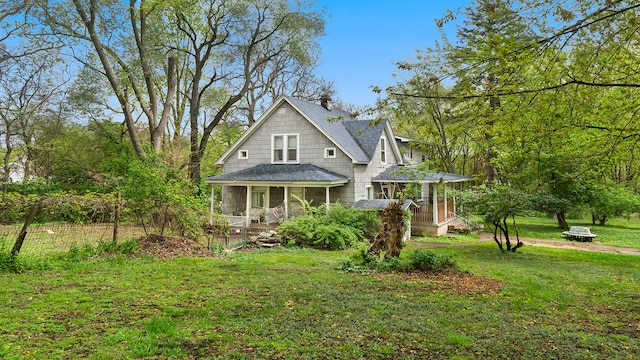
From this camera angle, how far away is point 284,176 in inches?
698

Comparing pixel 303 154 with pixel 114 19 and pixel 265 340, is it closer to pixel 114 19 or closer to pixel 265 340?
pixel 114 19

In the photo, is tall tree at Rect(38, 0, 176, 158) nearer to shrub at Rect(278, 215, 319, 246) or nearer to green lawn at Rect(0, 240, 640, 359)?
shrub at Rect(278, 215, 319, 246)

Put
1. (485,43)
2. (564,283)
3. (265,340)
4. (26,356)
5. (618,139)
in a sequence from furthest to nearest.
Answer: (564,283) < (618,139) < (485,43) < (265,340) < (26,356)

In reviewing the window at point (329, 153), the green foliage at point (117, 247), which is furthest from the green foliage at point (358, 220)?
the green foliage at point (117, 247)

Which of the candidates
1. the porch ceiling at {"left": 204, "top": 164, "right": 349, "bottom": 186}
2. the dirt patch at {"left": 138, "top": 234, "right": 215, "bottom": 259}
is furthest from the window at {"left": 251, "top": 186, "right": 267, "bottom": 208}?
the dirt patch at {"left": 138, "top": 234, "right": 215, "bottom": 259}

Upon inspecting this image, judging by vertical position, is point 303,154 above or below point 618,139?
above

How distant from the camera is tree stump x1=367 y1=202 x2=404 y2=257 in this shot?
873cm

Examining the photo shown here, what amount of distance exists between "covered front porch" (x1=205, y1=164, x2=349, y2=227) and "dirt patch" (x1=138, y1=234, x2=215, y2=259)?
550 centimetres

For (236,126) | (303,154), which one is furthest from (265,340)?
(236,126)

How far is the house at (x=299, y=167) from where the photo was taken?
17.9m

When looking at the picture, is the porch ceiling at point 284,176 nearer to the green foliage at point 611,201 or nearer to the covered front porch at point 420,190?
the covered front porch at point 420,190

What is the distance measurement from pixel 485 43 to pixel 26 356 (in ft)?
20.6

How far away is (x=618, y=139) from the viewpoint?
19.3 ft

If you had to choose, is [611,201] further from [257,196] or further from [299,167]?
[257,196]
